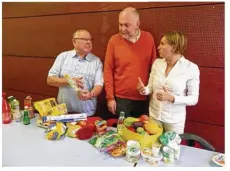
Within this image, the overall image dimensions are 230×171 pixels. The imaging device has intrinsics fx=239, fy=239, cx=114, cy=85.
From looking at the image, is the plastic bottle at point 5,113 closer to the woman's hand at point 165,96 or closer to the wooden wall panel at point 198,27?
the woman's hand at point 165,96

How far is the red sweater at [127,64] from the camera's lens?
1317 millimetres

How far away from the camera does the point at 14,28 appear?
1.63m

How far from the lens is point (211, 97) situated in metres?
1.32

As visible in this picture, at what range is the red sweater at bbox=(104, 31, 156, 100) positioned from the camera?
51.9 inches

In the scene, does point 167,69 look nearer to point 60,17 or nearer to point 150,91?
point 150,91

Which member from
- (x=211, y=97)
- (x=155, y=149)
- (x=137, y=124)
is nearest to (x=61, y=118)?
(x=137, y=124)

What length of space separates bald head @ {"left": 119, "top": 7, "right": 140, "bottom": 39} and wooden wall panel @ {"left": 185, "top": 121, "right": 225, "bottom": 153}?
0.63 m

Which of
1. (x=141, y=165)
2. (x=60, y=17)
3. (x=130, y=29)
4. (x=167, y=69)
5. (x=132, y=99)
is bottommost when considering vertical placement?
(x=141, y=165)

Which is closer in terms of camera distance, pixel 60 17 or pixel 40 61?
pixel 60 17

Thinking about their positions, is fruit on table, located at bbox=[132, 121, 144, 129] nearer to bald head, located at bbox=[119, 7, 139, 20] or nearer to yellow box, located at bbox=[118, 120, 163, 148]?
yellow box, located at bbox=[118, 120, 163, 148]

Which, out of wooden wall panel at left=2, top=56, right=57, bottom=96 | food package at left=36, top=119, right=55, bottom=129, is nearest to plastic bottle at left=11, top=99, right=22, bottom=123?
food package at left=36, top=119, right=55, bottom=129

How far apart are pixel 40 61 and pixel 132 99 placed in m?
0.73

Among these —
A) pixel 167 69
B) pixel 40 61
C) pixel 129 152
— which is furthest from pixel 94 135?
pixel 40 61

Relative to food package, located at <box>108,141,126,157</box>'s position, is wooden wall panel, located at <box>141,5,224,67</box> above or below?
above
